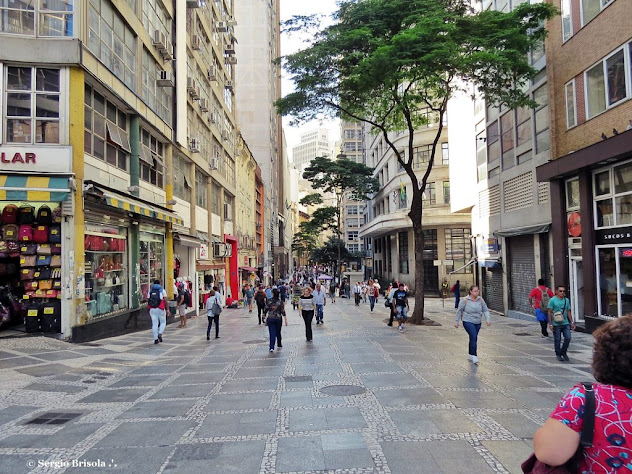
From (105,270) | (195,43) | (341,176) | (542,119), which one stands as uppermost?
(195,43)

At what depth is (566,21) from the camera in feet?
52.1

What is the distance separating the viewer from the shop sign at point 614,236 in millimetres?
12977

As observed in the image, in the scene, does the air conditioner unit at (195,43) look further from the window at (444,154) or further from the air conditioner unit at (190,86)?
the window at (444,154)

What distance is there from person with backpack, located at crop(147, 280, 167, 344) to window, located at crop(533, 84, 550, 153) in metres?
14.8

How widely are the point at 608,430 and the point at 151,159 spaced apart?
758 inches

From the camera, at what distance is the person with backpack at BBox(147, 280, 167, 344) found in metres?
13.4

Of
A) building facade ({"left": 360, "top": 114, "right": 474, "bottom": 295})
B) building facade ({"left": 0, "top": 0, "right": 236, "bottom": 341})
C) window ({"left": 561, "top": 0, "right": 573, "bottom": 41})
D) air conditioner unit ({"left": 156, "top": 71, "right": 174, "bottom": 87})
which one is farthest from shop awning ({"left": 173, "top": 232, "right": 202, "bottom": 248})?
building facade ({"left": 360, "top": 114, "right": 474, "bottom": 295})

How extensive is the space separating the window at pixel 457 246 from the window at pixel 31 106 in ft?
110

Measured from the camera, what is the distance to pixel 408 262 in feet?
141

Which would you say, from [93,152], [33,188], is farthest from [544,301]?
[33,188]

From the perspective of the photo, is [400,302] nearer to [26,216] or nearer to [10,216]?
[26,216]

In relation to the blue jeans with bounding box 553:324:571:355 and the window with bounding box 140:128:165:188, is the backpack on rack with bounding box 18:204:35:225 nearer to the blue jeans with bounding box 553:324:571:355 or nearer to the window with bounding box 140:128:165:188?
the window with bounding box 140:128:165:188

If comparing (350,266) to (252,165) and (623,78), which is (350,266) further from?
(623,78)

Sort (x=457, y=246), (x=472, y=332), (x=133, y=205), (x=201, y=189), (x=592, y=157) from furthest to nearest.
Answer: (x=457, y=246) → (x=201, y=189) → (x=133, y=205) → (x=592, y=157) → (x=472, y=332)
